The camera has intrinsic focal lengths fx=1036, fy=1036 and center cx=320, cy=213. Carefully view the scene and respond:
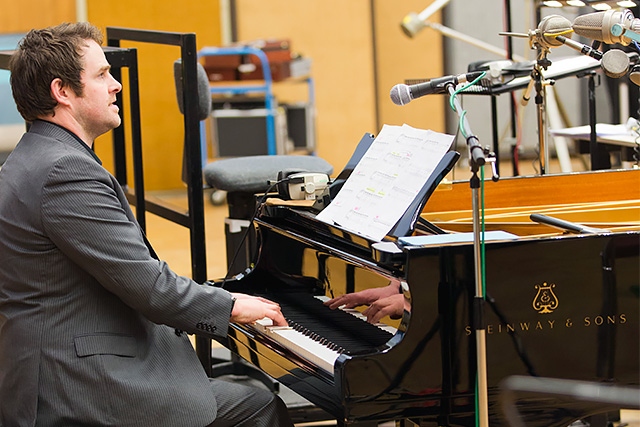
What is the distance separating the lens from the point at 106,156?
26.7 ft

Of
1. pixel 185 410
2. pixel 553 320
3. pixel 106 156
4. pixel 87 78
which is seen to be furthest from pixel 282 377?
pixel 106 156

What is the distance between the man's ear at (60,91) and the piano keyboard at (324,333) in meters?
0.70

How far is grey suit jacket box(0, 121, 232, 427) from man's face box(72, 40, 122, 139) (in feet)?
0.30

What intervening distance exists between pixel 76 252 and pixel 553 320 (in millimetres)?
1000

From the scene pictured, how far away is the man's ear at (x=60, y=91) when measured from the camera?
88.4 inches

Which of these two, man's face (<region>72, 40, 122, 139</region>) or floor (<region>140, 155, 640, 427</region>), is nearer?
man's face (<region>72, 40, 122, 139</region>)

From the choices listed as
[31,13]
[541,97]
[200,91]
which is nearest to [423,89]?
[541,97]

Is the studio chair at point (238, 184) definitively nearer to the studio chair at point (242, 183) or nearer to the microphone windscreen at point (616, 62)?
the studio chair at point (242, 183)

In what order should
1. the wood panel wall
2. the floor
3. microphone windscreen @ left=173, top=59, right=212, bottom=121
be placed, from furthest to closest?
the wood panel wall → the floor → microphone windscreen @ left=173, top=59, right=212, bottom=121

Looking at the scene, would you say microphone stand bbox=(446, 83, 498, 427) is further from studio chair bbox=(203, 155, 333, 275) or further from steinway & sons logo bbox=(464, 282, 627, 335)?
studio chair bbox=(203, 155, 333, 275)

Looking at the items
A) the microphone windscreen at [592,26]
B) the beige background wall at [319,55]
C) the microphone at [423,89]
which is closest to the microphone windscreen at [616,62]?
the microphone windscreen at [592,26]

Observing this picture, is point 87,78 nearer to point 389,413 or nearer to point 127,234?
point 127,234

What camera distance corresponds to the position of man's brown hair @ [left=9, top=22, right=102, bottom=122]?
88.4 inches

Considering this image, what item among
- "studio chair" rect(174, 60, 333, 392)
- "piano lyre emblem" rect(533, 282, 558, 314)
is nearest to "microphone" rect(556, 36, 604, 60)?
"piano lyre emblem" rect(533, 282, 558, 314)
